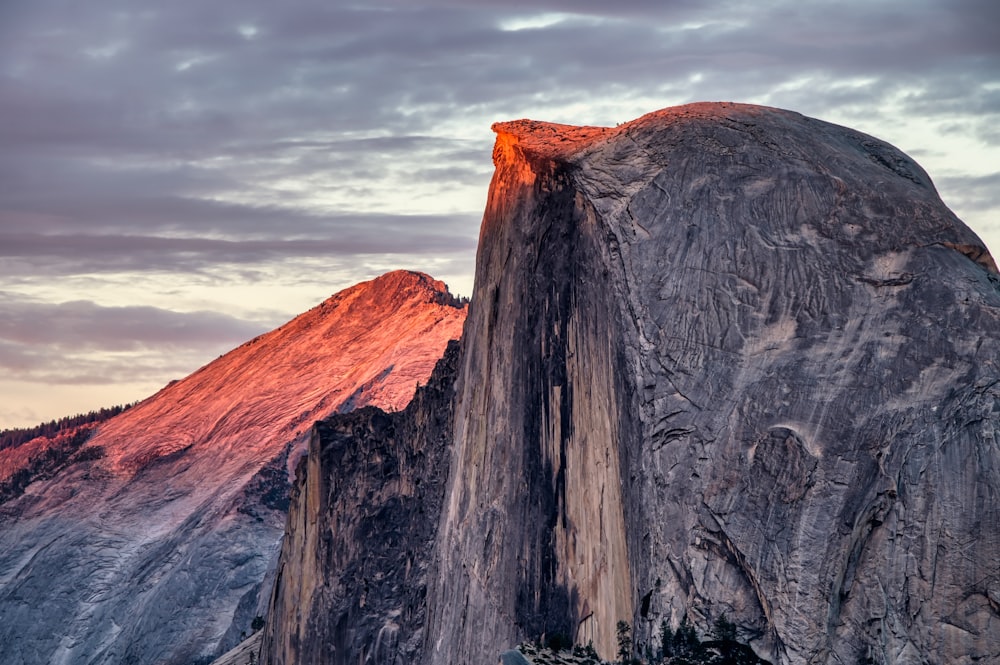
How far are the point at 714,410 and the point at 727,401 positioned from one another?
69 centimetres

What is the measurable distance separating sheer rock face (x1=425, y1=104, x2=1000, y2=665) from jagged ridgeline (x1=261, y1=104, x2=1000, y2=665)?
0.42 ft

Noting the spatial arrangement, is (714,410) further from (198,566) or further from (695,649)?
(198,566)

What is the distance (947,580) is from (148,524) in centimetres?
12699

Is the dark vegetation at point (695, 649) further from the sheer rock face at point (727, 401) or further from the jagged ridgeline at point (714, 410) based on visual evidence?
the sheer rock face at point (727, 401)

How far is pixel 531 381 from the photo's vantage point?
4377 inches

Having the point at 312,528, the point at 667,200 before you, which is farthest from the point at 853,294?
the point at 312,528

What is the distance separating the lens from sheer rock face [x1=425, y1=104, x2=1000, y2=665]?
84.9 metres

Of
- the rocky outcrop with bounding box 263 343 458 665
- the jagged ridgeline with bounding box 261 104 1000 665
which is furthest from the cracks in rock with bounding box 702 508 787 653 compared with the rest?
the rocky outcrop with bounding box 263 343 458 665

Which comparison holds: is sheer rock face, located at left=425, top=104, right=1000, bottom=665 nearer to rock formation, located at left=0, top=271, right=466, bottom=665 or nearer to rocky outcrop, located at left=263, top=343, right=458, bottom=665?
rocky outcrop, located at left=263, top=343, right=458, bottom=665

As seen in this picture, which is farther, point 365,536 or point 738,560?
point 365,536

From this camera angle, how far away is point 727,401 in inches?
3642

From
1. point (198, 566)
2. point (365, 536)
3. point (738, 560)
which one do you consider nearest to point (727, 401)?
→ point (738, 560)

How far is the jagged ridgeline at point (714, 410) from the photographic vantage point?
85.1m

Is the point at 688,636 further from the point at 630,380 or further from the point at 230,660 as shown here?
the point at 230,660
